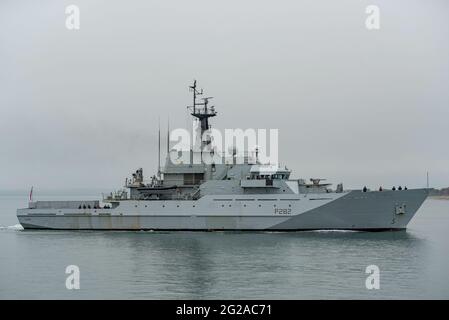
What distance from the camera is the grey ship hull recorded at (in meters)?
28.8

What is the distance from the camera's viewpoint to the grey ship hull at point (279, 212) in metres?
28.8

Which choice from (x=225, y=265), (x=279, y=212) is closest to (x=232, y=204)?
(x=279, y=212)

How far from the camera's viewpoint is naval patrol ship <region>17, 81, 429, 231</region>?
29.0m

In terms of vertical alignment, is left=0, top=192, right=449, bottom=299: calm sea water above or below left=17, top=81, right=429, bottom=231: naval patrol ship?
below

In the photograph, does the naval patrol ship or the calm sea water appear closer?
the calm sea water

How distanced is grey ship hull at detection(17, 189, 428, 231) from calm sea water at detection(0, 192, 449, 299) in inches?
25.0

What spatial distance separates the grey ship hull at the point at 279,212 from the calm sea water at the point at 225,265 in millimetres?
634

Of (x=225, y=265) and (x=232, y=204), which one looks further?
(x=232, y=204)

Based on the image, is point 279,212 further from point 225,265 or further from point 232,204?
point 225,265

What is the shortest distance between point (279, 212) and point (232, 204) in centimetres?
253

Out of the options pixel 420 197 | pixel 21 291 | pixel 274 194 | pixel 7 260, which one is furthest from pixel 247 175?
pixel 21 291

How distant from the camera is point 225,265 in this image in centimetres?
2081

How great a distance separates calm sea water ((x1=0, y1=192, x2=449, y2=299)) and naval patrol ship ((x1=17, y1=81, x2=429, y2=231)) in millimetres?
782
